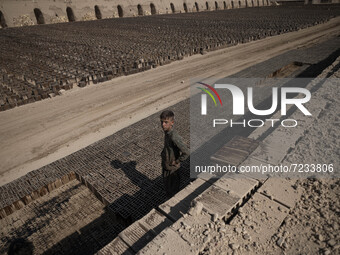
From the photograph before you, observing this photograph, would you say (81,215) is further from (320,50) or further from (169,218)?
(320,50)

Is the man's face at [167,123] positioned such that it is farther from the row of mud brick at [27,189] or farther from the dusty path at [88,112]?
the dusty path at [88,112]

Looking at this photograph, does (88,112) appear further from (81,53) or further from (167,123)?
(81,53)

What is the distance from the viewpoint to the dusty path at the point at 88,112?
654 cm

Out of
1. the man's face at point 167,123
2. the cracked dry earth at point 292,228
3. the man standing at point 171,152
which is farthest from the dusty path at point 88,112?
the cracked dry earth at point 292,228

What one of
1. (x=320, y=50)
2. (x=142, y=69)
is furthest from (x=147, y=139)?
(x=320, y=50)

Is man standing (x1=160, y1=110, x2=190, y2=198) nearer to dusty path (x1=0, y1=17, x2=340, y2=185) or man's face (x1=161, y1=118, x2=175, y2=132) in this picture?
man's face (x1=161, y1=118, x2=175, y2=132)

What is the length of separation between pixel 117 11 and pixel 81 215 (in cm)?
3802

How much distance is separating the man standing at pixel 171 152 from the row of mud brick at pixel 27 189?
2561 mm

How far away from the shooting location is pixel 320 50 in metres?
14.1

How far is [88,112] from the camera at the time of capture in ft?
28.2

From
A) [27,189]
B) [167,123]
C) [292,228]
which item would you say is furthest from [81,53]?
[292,228]

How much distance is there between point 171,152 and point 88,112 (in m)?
5.83

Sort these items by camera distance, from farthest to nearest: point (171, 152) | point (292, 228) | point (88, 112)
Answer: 1. point (88, 112)
2. point (171, 152)
3. point (292, 228)

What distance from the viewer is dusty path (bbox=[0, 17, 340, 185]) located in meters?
6.54
